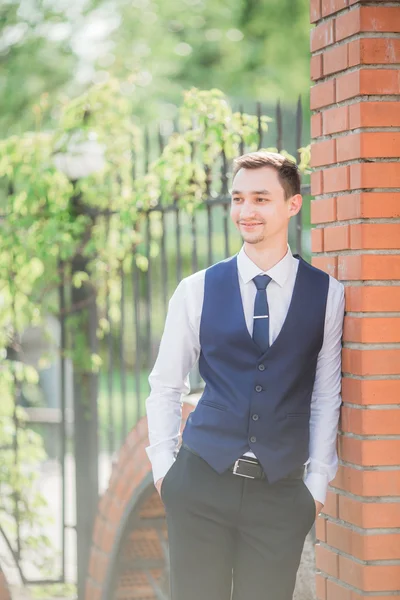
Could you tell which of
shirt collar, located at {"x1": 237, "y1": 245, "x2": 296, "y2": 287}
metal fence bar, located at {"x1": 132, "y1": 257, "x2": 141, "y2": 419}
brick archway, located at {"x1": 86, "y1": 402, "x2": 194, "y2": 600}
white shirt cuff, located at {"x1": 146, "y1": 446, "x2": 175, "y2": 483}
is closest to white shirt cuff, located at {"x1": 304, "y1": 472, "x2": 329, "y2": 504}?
white shirt cuff, located at {"x1": 146, "y1": 446, "x2": 175, "y2": 483}

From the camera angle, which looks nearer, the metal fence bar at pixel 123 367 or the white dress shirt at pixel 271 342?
the white dress shirt at pixel 271 342

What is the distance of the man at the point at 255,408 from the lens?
2688 mm

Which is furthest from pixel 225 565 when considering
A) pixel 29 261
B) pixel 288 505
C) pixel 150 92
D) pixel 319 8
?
pixel 150 92

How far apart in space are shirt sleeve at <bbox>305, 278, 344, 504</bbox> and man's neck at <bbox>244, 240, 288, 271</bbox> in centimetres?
18

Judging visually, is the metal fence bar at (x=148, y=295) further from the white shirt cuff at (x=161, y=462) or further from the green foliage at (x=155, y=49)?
the green foliage at (x=155, y=49)

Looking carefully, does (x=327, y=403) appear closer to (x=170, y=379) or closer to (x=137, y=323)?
(x=170, y=379)

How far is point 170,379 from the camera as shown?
9.81 feet

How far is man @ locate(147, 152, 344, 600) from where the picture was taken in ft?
8.82

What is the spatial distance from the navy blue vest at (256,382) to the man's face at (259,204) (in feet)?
0.47

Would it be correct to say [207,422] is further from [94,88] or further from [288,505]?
[94,88]

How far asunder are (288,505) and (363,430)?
316mm

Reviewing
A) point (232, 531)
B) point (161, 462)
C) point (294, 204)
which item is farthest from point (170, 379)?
point (294, 204)

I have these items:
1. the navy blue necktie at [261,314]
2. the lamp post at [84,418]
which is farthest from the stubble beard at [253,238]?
the lamp post at [84,418]

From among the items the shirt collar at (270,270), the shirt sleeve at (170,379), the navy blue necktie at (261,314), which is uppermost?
the shirt collar at (270,270)
